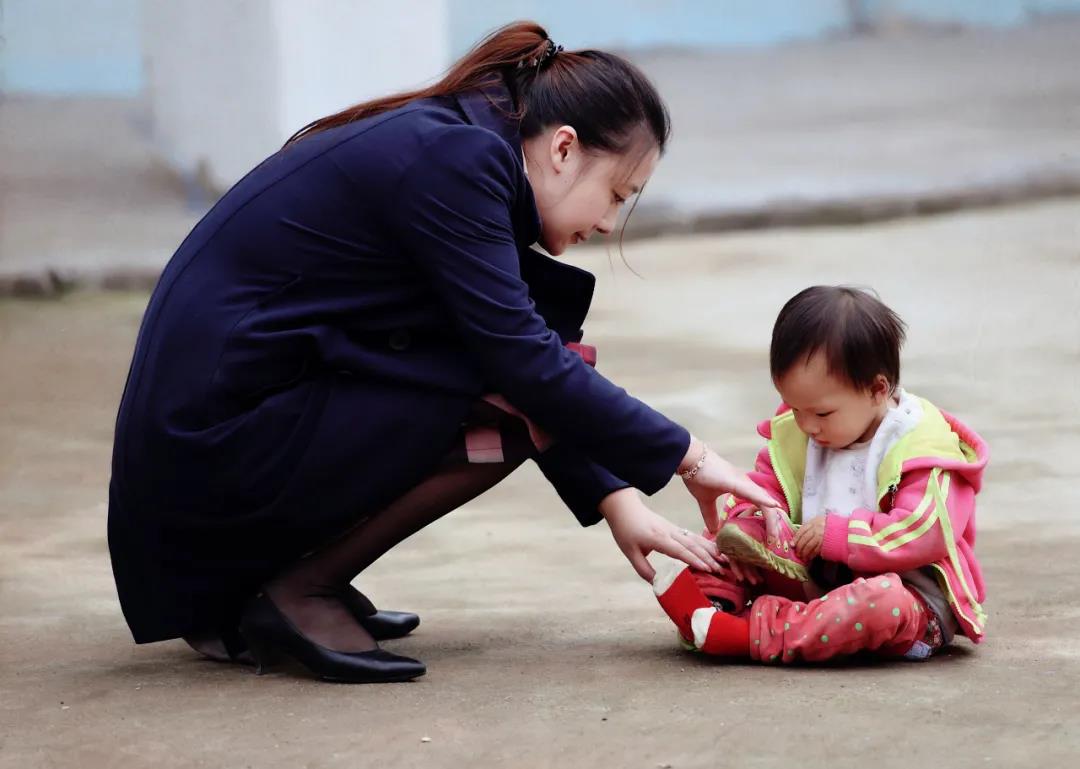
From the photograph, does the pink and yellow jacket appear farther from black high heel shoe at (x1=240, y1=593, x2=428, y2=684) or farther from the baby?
black high heel shoe at (x1=240, y1=593, x2=428, y2=684)

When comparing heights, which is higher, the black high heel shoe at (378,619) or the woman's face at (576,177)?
the woman's face at (576,177)

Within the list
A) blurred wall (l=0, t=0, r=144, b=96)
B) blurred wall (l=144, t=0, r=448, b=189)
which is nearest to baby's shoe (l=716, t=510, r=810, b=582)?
blurred wall (l=144, t=0, r=448, b=189)

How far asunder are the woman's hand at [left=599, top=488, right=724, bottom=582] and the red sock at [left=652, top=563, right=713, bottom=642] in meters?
0.02

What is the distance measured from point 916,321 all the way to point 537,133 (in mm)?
3579

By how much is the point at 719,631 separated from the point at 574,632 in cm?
38

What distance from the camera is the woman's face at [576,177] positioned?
8.07 ft

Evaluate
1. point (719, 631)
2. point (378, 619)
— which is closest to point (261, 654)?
point (378, 619)

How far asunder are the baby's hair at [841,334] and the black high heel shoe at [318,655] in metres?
0.69

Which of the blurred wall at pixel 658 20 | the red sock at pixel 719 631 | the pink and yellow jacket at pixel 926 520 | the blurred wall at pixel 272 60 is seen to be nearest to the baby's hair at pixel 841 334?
the pink and yellow jacket at pixel 926 520

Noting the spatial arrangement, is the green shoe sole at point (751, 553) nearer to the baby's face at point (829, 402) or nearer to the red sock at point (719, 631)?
the red sock at point (719, 631)

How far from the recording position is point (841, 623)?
239 centimetres

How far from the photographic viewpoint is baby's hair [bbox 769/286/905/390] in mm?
2447

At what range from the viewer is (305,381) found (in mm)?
2424

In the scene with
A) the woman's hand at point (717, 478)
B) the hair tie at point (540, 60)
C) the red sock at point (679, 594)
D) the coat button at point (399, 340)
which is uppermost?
the hair tie at point (540, 60)
